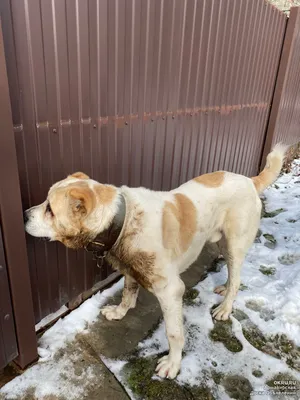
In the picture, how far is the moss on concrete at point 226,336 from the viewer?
9.96 feet

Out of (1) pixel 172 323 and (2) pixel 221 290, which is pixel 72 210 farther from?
(2) pixel 221 290

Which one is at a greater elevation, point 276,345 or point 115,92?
point 115,92

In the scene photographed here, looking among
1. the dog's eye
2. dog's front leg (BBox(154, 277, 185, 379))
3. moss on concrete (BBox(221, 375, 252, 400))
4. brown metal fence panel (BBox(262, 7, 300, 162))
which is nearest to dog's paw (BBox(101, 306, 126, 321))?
dog's front leg (BBox(154, 277, 185, 379))

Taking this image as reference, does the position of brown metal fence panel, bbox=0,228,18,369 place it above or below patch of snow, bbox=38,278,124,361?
above

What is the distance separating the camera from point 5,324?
2.46 meters

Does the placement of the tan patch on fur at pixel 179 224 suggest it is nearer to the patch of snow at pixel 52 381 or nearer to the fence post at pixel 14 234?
the fence post at pixel 14 234

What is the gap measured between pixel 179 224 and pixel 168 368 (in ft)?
3.84

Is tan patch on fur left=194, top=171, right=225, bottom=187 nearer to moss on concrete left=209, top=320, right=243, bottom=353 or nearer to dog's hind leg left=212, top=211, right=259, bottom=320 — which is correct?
dog's hind leg left=212, top=211, right=259, bottom=320

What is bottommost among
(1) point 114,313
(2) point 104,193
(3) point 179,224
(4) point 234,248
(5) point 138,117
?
(1) point 114,313

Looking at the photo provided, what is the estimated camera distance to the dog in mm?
2342

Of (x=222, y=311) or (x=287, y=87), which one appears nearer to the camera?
(x=222, y=311)

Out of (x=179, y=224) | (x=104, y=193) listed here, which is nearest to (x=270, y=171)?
(x=179, y=224)

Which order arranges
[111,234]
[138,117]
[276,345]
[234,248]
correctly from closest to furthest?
[111,234] < [276,345] < [234,248] < [138,117]

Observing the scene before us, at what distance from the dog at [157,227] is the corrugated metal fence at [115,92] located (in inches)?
17.7
